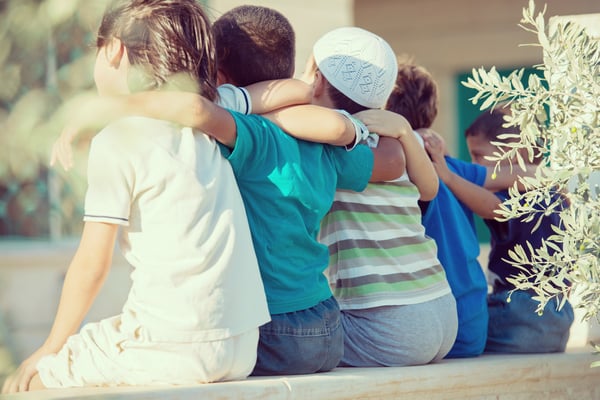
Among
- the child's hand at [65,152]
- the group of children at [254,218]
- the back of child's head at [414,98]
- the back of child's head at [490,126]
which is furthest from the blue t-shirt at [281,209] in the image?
the back of child's head at [490,126]

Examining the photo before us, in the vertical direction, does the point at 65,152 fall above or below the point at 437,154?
above

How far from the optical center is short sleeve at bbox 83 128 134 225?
2.37 m

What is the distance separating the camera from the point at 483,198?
348 cm

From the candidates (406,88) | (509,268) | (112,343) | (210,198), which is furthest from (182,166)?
(509,268)

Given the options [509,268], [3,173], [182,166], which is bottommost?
[509,268]

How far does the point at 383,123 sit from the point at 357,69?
0.22 metres

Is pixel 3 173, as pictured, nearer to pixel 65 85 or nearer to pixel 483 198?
pixel 65 85

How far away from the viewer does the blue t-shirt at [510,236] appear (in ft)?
11.8

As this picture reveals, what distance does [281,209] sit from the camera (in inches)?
106

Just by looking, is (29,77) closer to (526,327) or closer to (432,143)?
(432,143)

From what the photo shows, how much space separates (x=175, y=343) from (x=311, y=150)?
2.44ft

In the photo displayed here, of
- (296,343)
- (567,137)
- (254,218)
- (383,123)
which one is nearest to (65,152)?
(254,218)

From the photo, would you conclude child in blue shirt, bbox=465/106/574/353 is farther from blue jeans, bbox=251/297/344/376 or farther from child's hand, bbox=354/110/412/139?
blue jeans, bbox=251/297/344/376

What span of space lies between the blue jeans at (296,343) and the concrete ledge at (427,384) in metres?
0.06
